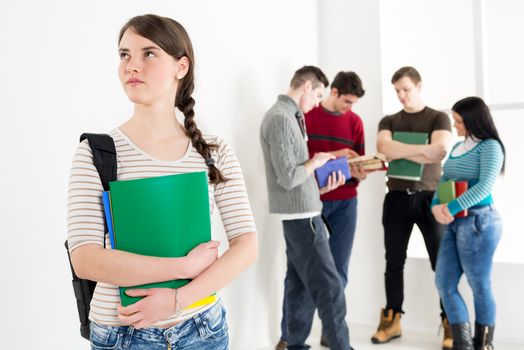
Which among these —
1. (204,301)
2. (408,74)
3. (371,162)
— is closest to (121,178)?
(204,301)

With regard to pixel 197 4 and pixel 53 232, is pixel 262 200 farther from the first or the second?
pixel 53 232

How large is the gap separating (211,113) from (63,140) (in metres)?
1.00

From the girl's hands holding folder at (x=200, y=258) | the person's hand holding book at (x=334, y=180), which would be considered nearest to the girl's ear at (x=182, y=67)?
the girl's hands holding folder at (x=200, y=258)

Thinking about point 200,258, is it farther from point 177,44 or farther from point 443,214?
point 443,214

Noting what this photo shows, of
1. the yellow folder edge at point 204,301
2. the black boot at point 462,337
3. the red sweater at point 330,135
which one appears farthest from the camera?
the red sweater at point 330,135

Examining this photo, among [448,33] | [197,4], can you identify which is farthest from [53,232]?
[448,33]

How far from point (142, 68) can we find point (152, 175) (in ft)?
0.79

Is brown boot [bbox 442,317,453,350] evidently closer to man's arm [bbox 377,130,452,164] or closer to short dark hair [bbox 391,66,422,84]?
man's arm [bbox 377,130,452,164]

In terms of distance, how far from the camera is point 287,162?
2695 mm

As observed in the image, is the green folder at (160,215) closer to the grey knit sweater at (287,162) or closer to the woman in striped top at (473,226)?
the grey knit sweater at (287,162)

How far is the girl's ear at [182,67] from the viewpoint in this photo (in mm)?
1280

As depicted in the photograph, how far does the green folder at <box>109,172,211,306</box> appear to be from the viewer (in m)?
1.09

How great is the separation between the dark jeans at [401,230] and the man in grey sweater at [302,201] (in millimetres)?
701

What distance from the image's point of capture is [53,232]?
1872mm
